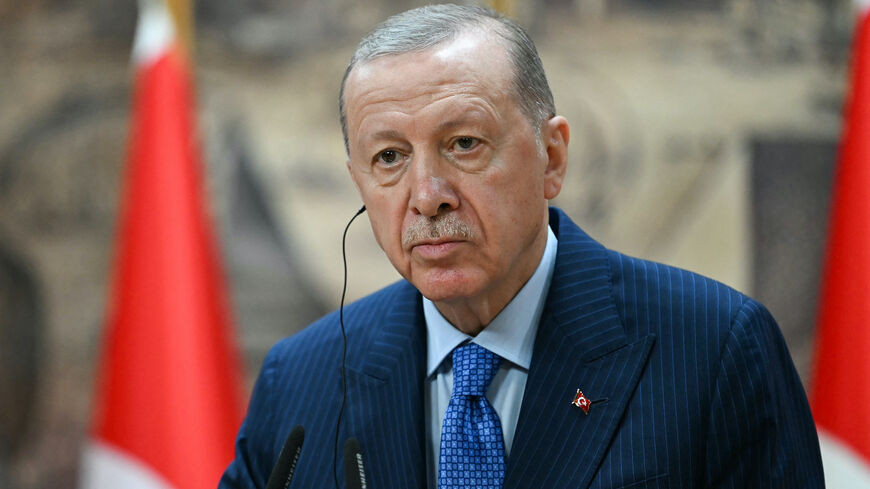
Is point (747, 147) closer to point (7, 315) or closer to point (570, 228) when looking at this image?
point (570, 228)

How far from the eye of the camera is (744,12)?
432 cm

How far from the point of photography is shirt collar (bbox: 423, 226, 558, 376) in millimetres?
2021

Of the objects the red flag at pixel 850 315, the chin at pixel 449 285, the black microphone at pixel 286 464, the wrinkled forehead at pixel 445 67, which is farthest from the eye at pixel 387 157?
the red flag at pixel 850 315

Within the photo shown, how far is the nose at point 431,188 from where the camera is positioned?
5.92 ft

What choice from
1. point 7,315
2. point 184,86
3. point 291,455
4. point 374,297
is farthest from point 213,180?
point 291,455

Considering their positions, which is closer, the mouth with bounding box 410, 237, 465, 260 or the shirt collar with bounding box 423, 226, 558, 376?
the mouth with bounding box 410, 237, 465, 260

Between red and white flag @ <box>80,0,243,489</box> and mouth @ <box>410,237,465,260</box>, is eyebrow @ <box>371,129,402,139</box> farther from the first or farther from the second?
red and white flag @ <box>80,0,243,489</box>

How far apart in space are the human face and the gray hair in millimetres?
23

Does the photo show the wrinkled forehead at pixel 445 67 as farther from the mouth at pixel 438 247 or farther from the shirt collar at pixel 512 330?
the shirt collar at pixel 512 330

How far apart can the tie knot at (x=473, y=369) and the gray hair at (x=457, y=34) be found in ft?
1.69

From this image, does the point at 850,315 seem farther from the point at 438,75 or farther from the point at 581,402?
the point at 438,75

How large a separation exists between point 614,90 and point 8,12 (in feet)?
10.3

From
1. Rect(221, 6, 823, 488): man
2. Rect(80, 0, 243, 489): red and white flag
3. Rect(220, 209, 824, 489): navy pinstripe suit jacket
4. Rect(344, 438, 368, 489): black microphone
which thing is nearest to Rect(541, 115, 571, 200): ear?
Rect(221, 6, 823, 488): man

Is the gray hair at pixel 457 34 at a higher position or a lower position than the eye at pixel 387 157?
higher
